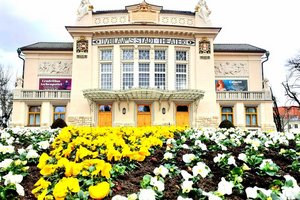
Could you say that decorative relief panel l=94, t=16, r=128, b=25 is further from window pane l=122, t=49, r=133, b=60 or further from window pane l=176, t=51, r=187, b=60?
window pane l=176, t=51, r=187, b=60

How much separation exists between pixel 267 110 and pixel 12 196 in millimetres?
33059

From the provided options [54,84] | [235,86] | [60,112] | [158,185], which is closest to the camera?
[158,185]

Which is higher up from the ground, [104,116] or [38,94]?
[38,94]

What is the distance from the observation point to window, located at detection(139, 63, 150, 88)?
3122cm

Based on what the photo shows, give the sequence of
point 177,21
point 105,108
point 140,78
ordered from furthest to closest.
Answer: point 177,21 → point 105,108 → point 140,78

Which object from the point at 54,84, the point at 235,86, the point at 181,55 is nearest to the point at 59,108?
the point at 54,84

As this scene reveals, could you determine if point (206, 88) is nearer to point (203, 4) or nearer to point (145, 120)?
point (145, 120)

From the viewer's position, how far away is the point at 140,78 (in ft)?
102

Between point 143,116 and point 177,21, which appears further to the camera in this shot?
point 177,21

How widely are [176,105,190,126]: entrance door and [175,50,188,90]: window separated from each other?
2.03 metres

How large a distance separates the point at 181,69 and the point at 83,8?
11993 millimetres

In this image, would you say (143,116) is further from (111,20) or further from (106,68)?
(111,20)

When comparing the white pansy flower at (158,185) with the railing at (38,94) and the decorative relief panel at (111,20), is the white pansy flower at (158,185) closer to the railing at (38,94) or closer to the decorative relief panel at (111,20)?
the decorative relief panel at (111,20)

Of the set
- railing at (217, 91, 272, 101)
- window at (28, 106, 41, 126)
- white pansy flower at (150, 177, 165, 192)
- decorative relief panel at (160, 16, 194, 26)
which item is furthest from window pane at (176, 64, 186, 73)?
white pansy flower at (150, 177, 165, 192)
